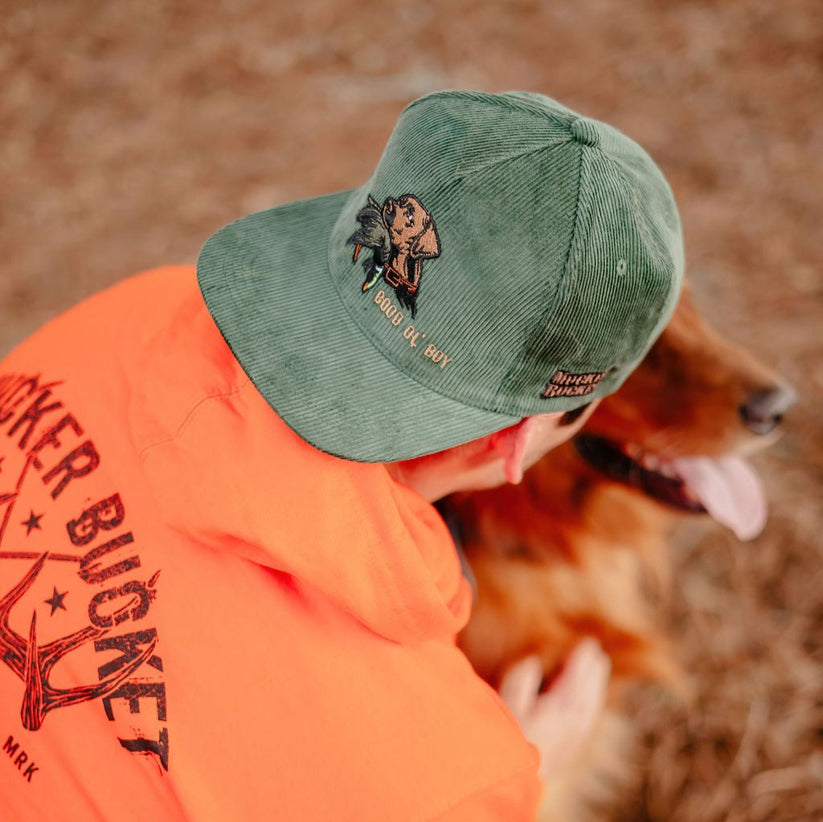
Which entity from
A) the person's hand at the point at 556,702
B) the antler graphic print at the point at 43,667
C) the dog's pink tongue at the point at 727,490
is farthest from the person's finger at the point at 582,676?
the antler graphic print at the point at 43,667

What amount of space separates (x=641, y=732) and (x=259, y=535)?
150 centimetres

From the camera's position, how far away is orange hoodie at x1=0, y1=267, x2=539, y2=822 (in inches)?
35.1

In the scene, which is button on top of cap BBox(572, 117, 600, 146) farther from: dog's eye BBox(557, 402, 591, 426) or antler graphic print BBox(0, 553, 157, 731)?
antler graphic print BBox(0, 553, 157, 731)

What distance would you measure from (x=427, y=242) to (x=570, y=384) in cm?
27

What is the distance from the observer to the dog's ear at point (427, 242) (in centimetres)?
89

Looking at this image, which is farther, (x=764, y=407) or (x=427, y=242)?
(x=764, y=407)

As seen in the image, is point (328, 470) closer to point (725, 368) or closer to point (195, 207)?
point (725, 368)

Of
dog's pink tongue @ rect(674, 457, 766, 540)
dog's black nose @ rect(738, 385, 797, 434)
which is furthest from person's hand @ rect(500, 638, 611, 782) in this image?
dog's black nose @ rect(738, 385, 797, 434)

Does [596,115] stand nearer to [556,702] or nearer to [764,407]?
[764,407]

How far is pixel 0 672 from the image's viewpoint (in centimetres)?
97

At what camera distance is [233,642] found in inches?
36.0

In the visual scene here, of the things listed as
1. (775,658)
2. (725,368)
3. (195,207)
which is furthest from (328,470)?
(195,207)

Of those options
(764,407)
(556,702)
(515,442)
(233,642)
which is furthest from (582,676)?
(233,642)

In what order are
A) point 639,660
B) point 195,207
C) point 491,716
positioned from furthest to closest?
1. point 195,207
2. point 639,660
3. point 491,716
